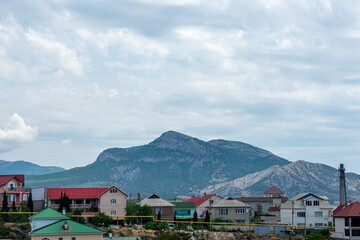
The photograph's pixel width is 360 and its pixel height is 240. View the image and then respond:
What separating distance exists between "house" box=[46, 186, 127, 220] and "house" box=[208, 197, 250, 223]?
19.0 metres

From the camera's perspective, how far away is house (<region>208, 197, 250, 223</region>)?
10769cm

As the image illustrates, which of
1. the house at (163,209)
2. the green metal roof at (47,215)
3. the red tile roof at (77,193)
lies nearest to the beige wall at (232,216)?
the house at (163,209)

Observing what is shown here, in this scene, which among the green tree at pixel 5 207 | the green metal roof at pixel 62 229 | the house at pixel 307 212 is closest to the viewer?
the green metal roof at pixel 62 229

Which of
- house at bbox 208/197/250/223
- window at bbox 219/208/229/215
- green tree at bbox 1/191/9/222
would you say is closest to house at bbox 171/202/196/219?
house at bbox 208/197/250/223

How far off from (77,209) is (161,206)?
59.1 ft

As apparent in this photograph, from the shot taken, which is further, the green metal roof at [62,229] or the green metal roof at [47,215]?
the green metal roof at [47,215]

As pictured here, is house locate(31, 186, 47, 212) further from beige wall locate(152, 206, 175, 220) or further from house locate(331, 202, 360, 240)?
house locate(331, 202, 360, 240)

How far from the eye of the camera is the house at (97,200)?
340 feet

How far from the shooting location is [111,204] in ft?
340

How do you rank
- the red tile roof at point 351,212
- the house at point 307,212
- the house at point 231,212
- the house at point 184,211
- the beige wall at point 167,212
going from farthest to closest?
the house at point 184,211 < the beige wall at point 167,212 < the house at point 231,212 < the house at point 307,212 < the red tile roof at point 351,212

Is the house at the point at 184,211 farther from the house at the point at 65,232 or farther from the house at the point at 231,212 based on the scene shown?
the house at the point at 65,232

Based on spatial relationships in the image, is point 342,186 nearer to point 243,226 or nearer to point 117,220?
point 243,226

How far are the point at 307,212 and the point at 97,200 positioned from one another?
141 ft

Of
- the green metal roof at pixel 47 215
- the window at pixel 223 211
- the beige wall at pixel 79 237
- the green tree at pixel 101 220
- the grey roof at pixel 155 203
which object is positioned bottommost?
the beige wall at pixel 79 237
